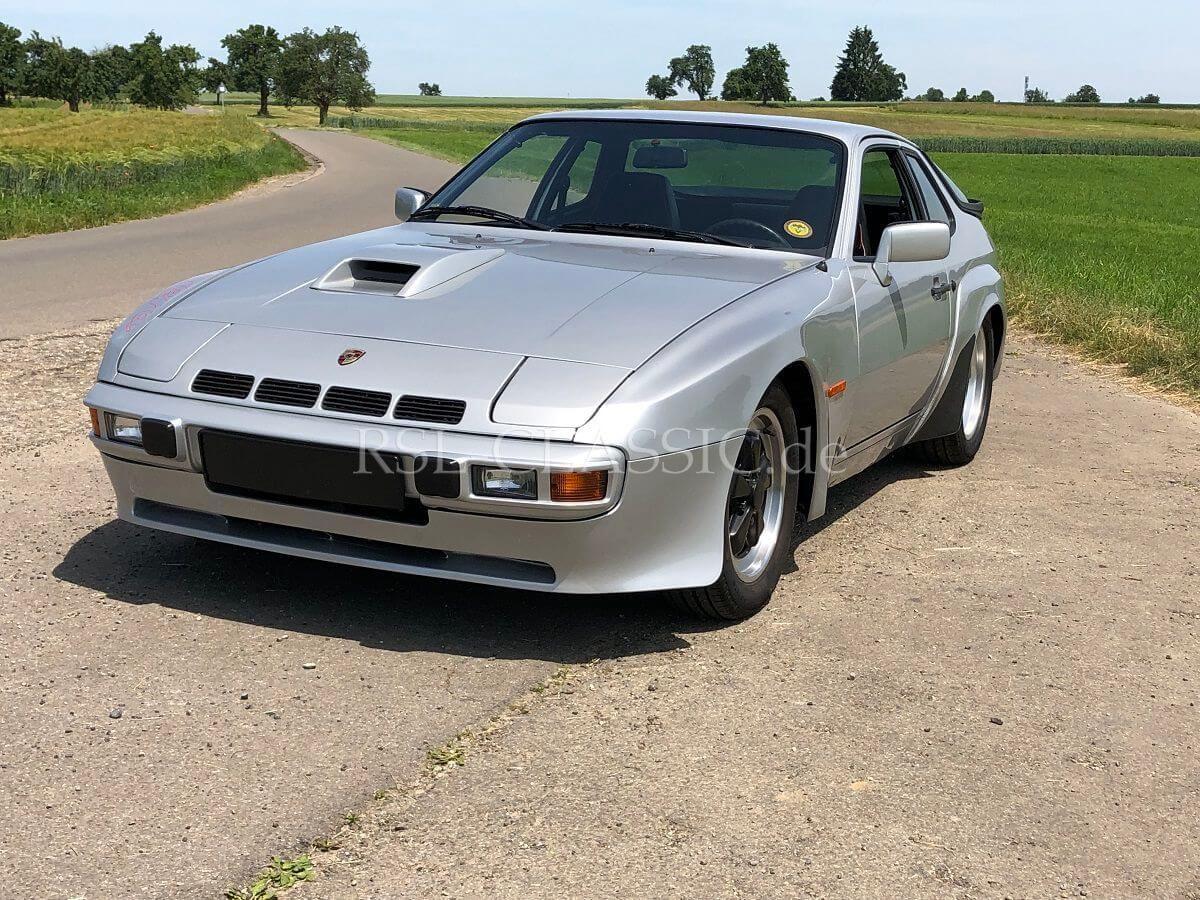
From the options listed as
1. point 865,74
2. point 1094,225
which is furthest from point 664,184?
point 865,74

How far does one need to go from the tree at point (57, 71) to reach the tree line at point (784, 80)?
6509 centimetres

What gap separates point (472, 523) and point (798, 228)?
199 cm

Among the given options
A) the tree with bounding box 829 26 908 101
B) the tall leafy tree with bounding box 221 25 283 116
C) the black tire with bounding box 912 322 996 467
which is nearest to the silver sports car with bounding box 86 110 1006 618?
the black tire with bounding box 912 322 996 467

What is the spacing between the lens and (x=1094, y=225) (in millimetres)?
30219

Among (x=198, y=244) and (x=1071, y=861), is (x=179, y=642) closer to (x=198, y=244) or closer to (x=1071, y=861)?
(x=1071, y=861)

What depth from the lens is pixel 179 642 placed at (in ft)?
12.8

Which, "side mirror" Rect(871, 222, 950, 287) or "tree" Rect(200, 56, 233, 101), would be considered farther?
"tree" Rect(200, 56, 233, 101)

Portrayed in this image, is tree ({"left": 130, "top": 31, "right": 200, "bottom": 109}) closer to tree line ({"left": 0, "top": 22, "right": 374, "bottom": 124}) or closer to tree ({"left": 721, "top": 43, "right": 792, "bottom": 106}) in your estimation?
tree line ({"left": 0, "top": 22, "right": 374, "bottom": 124})

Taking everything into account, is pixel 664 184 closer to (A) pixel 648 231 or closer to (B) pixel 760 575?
(A) pixel 648 231

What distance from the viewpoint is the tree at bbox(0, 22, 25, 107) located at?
134 meters

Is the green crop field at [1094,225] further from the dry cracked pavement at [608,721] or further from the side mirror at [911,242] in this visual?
the dry cracked pavement at [608,721]

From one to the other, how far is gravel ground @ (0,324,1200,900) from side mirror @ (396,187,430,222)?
5.36 ft

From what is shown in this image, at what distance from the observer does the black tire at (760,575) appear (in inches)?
162

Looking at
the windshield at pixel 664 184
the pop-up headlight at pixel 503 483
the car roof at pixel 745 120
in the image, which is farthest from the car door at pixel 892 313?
the pop-up headlight at pixel 503 483
